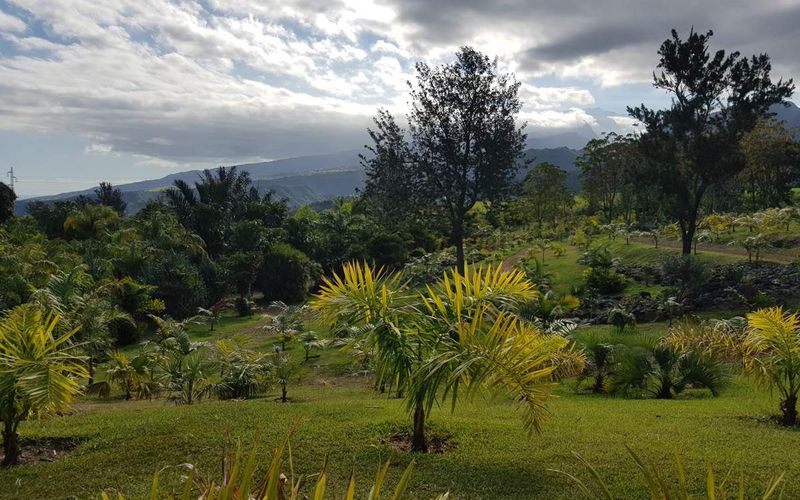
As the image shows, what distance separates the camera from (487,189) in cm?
2120

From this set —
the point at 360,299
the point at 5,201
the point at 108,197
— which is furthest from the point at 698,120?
the point at 108,197

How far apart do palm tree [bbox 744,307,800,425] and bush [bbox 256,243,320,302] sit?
2311 cm

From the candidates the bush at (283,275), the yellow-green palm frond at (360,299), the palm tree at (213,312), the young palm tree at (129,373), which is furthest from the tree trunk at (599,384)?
the bush at (283,275)

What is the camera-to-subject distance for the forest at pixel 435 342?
4852 millimetres

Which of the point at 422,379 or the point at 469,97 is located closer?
the point at 422,379

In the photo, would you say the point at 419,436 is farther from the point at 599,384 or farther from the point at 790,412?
the point at 599,384

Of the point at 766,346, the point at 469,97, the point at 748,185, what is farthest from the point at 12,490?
the point at 748,185

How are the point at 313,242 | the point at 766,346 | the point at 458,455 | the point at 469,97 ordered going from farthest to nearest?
the point at 313,242 < the point at 469,97 < the point at 766,346 < the point at 458,455

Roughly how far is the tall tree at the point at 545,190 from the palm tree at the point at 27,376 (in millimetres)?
39512

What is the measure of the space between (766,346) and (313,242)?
92.2 ft

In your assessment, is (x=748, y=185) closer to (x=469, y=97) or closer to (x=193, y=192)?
(x=469, y=97)

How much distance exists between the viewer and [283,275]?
90.8 feet

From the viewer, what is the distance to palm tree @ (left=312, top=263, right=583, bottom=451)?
4.66 metres

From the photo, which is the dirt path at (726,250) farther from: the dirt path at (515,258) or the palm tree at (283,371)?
the palm tree at (283,371)
